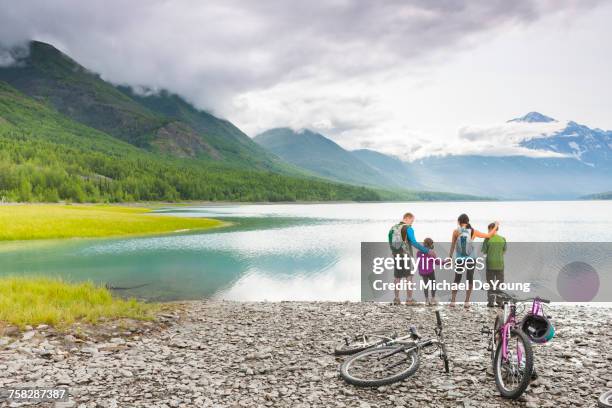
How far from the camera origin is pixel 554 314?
20.8 metres

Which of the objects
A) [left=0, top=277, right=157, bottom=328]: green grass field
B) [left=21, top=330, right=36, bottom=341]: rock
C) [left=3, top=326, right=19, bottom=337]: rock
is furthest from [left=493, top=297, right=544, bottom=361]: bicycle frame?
[left=3, top=326, right=19, bottom=337]: rock

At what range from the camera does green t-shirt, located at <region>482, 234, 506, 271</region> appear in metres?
19.9

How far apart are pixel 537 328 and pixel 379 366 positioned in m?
4.37

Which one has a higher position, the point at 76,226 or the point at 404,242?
the point at 404,242

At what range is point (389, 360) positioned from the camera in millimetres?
12180

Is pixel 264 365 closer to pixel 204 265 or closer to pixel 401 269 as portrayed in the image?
pixel 401 269

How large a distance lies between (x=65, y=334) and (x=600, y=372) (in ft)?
58.7

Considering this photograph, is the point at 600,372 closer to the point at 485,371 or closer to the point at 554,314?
the point at 485,371

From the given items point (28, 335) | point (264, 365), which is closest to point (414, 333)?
point (264, 365)

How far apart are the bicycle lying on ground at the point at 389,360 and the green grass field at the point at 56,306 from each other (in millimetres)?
10647

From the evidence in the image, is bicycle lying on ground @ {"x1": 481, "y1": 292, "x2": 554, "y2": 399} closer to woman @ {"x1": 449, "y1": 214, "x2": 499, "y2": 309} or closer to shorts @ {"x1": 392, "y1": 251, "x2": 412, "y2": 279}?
shorts @ {"x1": 392, "y1": 251, "x2": 412, "y2": 279}

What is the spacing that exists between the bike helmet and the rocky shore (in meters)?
1.39

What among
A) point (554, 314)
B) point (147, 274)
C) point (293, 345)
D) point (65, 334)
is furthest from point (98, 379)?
point (147, 274)

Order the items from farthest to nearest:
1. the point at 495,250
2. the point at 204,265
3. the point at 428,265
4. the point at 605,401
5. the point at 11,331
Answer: the point at 204,265 → the point at 428,265 → the point at 495,250 → the point at 11,331 → the point at 605,401
